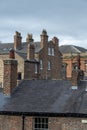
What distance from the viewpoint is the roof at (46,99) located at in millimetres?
23859

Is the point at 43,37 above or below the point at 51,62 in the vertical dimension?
above

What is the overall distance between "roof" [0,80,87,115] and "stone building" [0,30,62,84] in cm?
3794

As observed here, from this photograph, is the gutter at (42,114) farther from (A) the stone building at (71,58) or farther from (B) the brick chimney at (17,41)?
(A) the stone building at (71,58)

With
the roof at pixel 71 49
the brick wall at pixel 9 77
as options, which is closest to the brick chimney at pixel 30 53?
the roof at pixel 71 49

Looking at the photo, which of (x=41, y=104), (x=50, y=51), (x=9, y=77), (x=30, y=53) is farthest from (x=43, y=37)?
(x=41, y=104)

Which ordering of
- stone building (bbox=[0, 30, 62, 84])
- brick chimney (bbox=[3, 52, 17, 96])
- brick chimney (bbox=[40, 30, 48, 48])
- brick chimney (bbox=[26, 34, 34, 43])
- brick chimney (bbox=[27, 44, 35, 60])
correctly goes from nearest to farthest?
brick chimney (bbox=[3, 52, 17, 96])
brick chimney (bbox=[27, 44, 35, 60])
stone building (bbox=[0, 30, 62, 84])
brick chimney (bbox=[40, 30, 48, 48])
brick chimney (bbox=[26, 34, 34, 43])

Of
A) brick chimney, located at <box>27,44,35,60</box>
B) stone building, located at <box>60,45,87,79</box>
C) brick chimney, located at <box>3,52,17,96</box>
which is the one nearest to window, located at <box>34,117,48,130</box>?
brick chimney, located at <box>3,52,17,96</box>

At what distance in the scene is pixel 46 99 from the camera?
25250 mm

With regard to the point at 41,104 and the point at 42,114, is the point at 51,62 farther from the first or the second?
the point at 42,114

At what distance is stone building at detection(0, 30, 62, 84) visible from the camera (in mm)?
66688

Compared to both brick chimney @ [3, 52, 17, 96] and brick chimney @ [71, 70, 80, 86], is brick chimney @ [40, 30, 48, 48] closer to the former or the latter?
brick chimney @ [3, 52, 17, 96]

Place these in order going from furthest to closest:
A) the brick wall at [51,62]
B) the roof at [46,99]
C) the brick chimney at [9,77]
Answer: the brick wall at [51,62]
the brick chimney at [9,77]
the roof at [46,99]

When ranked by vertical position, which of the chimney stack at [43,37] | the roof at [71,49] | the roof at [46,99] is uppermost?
the chimney stack at [43,37]

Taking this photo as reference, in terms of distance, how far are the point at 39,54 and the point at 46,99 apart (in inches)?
1866
